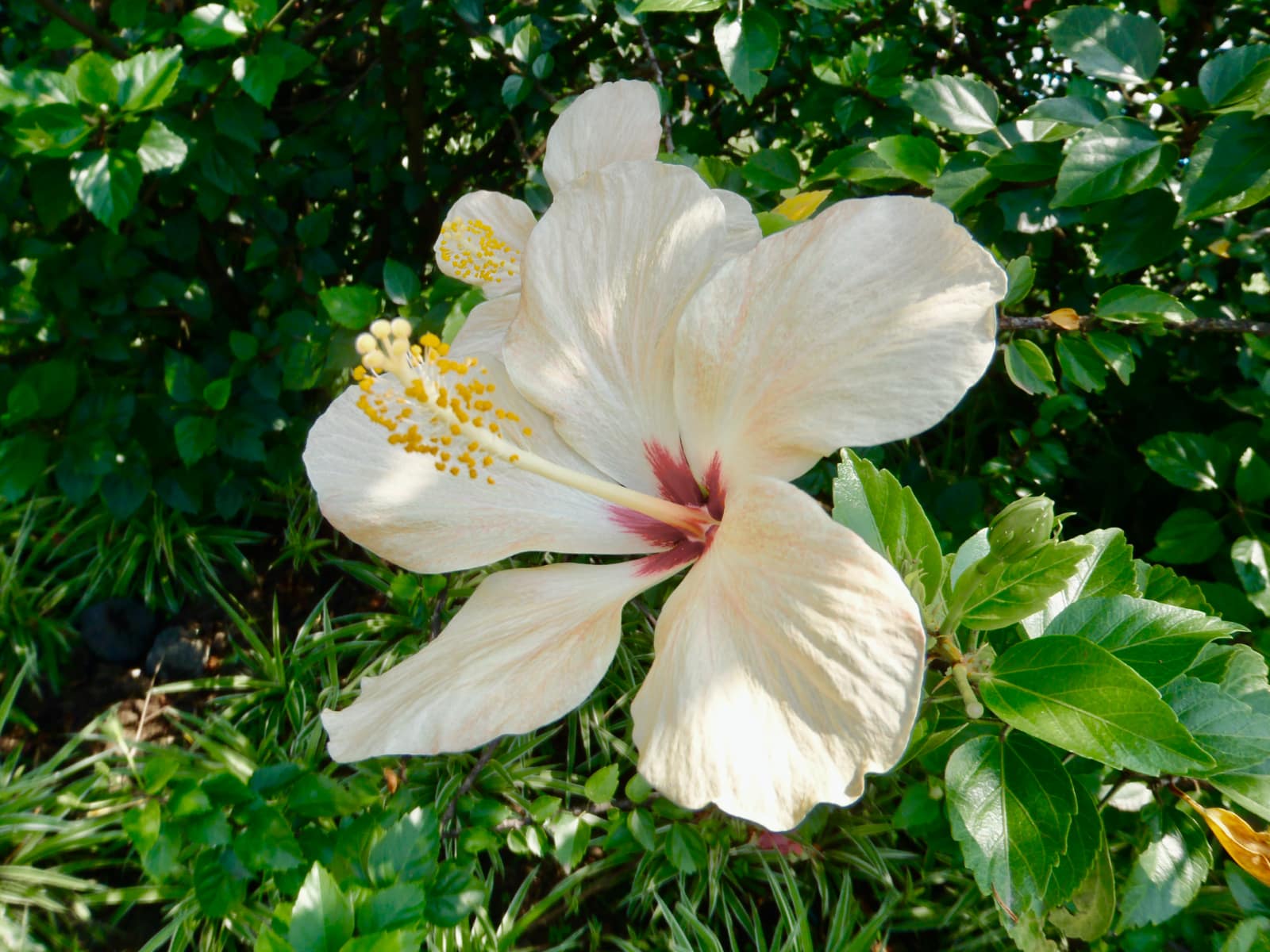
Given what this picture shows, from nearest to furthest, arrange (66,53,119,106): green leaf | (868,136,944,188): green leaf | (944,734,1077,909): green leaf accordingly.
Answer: (944,734,1077,909): green leaf → (868,136,944,188): green leaf → (66,53,119,106): green leaf

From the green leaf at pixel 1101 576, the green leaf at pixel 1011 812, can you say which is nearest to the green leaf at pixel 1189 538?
the green leaf at pixel 1101 576

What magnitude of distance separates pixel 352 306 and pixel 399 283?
10cm

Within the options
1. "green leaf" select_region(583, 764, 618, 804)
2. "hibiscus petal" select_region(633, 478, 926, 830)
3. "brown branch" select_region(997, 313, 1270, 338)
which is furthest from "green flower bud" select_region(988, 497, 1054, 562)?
"green leaf" select_region(583, 764, 618, 804)

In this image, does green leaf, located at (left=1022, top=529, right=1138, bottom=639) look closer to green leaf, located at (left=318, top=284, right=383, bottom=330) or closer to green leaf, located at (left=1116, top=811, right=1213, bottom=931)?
green leaf, located at (left=1116, top=811, right=1213, bottom=931)

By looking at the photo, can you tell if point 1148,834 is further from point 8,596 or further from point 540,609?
point 8,596

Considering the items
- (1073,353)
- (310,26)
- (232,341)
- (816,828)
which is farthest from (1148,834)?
(310,26)

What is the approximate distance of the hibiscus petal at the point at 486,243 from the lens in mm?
1071

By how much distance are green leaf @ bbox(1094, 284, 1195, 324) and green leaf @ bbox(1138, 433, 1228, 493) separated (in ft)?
1.79

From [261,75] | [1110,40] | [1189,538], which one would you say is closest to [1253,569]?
[1189,538]

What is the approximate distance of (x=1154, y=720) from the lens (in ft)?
2.43

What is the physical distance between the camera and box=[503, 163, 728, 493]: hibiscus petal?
819 millimetres

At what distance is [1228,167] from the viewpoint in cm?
102

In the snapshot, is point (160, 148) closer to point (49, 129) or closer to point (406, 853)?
point (49, 129)

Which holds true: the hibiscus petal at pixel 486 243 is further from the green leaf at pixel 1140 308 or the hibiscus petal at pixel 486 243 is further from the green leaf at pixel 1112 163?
the green leaf at pixel 1140 308
